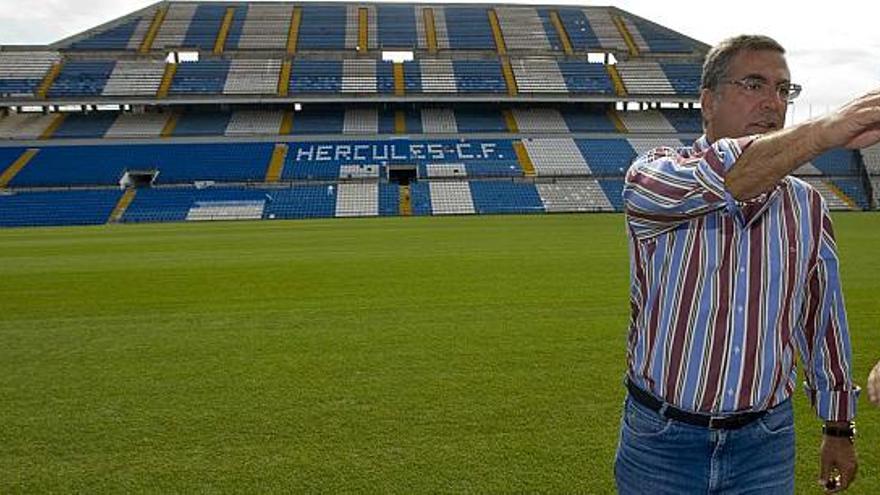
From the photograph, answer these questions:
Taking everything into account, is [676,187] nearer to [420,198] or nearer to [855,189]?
[420,198]

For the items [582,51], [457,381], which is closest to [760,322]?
[457,381]

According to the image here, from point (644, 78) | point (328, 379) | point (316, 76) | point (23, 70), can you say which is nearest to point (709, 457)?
point (328, 379)

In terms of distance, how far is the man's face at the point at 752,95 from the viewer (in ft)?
5.41

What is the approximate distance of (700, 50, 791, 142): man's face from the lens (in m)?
1.65

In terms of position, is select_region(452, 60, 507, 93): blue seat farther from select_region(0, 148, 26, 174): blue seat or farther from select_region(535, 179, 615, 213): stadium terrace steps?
select_region(0, 148, 26, 174): blue seat

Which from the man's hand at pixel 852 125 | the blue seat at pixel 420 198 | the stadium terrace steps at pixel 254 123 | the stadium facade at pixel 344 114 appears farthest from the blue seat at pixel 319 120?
the man's hand at pixel 852 125

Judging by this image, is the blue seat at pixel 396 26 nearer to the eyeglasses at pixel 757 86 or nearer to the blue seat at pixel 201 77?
the blue seat at pixel 201 77

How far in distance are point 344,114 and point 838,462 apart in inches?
1503

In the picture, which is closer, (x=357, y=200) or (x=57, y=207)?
(x=57, y=207)

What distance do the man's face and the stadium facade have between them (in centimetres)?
2779

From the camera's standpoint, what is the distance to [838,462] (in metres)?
1.95

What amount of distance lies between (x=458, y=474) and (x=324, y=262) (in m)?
8.95

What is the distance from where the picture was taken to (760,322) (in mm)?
1684

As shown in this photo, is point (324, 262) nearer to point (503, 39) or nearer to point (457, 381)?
point (457, 381)
